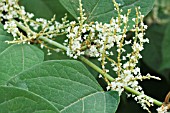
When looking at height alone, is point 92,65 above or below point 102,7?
below

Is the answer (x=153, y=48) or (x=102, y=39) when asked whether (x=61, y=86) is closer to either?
(x=102, y=39)

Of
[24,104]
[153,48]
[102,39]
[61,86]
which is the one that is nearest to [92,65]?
[102,39]

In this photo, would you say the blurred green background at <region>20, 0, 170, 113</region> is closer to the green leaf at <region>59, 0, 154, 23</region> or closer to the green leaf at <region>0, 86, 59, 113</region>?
the green leaf at <region>59, 0, 154, 23</region>

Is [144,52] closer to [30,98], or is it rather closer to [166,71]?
[166,71]

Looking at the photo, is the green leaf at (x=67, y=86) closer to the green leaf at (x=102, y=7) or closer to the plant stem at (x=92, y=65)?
the plant stem at (x=92, y=65)

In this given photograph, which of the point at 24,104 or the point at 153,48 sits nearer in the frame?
the point at 24,104

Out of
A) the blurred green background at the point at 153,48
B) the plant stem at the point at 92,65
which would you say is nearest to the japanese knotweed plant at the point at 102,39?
the plant stem at the point at 92,65
